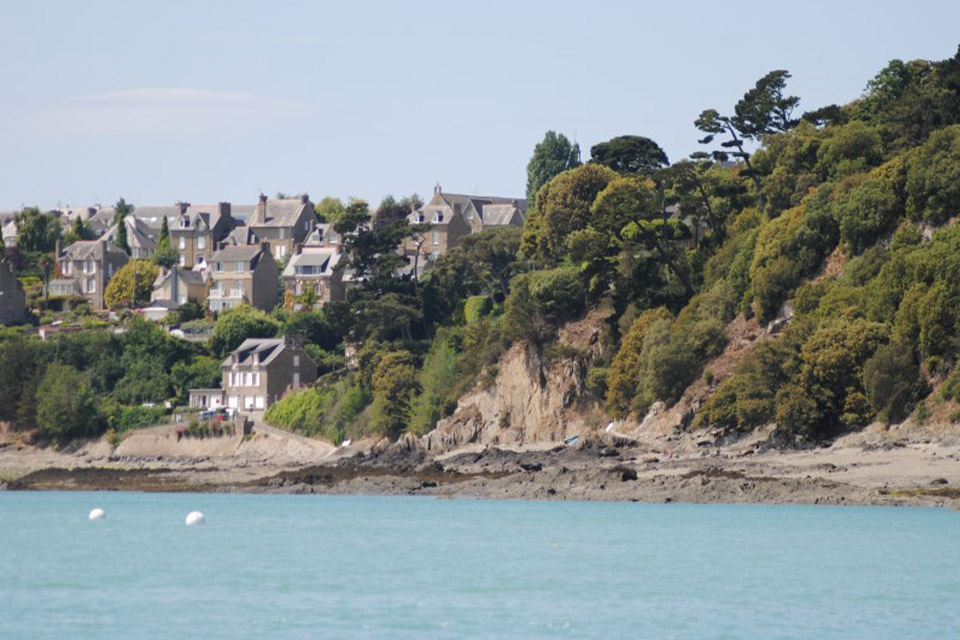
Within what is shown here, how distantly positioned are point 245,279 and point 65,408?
2428cm

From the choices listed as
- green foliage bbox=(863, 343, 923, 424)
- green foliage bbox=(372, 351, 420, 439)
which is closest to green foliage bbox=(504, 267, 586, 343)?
green foliage bbox=(372, 351, 420, 439)

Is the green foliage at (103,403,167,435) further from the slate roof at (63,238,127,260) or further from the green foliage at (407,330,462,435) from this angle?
the slate roof at (63,238,127,260)

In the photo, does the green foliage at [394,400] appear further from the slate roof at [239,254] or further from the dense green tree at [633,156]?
the slate roof at [239,254]

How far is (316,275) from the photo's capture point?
395 ft

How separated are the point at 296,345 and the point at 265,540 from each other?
171ft

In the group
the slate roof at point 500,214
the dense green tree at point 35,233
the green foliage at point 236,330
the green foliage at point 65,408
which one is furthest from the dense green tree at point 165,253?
the green foliage at point 65,408

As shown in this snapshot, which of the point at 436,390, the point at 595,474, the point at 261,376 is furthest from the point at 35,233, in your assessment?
the point at 595,474

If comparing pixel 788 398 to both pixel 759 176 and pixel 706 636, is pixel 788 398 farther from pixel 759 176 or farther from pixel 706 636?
pixel 706 636

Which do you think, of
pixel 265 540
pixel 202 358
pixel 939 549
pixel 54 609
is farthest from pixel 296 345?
pixel 54 609

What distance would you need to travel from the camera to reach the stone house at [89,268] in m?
A: 133

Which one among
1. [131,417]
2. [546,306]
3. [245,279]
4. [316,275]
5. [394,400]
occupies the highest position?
[316,275]

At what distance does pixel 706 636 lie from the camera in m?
30.9

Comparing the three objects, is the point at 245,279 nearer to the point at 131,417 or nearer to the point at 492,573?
the point at 131,417

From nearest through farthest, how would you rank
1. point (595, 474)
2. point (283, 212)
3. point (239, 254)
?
1. point (595, 474)
2. point (239, 254)
3. point (283, 212)
